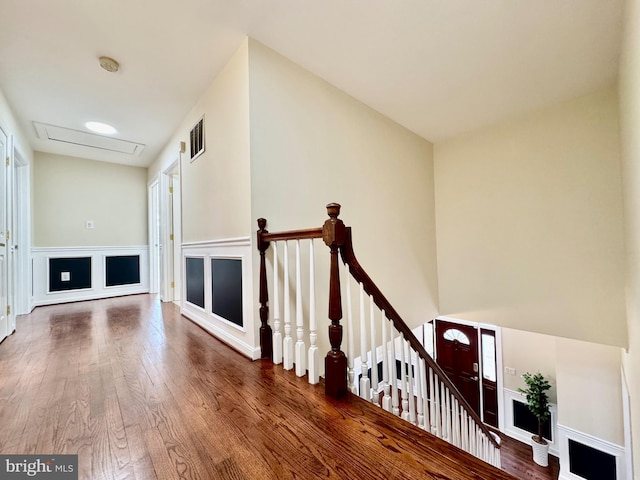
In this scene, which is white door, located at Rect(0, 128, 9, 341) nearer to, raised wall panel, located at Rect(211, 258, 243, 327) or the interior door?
raised wall panel, located at Rect(211, 258, 243, 327)

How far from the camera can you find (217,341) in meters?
2.27

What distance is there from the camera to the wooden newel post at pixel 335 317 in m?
1.41

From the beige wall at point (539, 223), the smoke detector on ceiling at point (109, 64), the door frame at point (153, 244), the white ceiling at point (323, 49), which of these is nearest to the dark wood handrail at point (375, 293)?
the white ceiling at point (323, 49)

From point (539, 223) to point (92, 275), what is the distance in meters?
6.29

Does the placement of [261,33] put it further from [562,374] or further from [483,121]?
[562,374]

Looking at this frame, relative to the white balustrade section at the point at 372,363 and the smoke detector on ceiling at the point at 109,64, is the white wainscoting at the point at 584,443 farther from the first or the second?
the smoke detector on ceiling at the point at 109,64

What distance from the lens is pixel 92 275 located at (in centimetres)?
425

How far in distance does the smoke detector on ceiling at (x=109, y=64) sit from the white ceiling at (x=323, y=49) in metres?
0.05

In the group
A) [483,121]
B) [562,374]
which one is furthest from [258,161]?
[562,374]

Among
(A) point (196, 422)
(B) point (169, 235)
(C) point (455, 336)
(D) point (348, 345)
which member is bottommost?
(C) point (455, 336)

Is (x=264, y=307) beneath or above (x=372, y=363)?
above

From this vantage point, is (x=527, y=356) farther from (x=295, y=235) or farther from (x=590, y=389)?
(x=295, y=235)

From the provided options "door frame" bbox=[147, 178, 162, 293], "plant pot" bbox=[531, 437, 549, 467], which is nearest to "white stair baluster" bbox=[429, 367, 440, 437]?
"door frame" bbox=[147, 178, 162, 293]

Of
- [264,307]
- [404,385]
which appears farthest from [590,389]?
[264,307]
